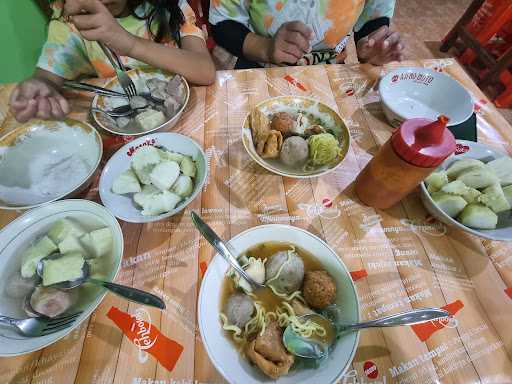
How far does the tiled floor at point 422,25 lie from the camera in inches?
120

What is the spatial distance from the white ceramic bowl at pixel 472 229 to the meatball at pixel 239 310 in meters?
0.58

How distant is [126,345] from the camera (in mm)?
650

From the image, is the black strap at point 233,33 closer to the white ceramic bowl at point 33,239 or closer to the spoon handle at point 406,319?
the white ceramic bowl at point 33,239

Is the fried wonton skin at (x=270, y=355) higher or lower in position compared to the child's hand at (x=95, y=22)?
lower

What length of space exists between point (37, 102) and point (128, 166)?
459 millimetres

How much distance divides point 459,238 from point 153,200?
0.90m

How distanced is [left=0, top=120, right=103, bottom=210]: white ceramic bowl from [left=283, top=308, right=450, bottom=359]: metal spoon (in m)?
0.73

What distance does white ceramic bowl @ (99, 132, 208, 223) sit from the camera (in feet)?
2.55

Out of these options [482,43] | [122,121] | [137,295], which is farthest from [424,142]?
[482,43]

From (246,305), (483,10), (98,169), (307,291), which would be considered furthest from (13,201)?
(483,10)

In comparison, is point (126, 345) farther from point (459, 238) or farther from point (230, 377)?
point (459, 238)

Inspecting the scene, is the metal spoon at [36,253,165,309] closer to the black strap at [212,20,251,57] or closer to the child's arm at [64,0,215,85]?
the child's arm at [64,0,215,85]

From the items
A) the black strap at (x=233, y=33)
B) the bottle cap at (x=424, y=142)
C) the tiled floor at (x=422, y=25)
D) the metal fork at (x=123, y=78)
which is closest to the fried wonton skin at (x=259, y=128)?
the bottle cap at (x=424, y=142)

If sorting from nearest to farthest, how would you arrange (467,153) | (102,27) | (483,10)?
(467,153)
(102,27)
(483,10)
